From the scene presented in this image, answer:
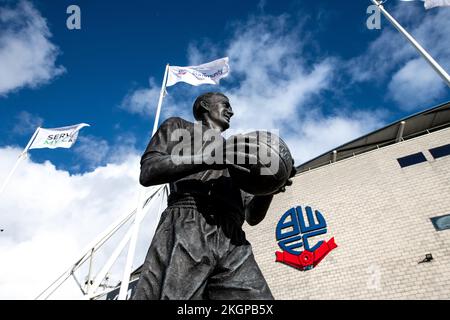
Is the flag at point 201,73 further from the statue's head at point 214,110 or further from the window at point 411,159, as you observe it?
the window at point 411,159

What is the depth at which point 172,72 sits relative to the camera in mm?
11750

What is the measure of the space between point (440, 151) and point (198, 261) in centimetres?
1510

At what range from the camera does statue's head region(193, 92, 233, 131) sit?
94.4 inches

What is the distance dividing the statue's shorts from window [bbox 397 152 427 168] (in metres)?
14.2

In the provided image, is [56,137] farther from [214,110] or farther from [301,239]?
[214,110]

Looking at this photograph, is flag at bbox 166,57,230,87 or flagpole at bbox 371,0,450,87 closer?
flagpole at bbox 371,0,450,87

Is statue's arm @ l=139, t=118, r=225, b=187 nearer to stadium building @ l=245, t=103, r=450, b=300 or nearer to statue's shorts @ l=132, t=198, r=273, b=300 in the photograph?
statue's shorts @ l=132, t=198, r=273, b=300

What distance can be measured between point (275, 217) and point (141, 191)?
8189 mm

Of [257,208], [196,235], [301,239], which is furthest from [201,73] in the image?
[196,235]

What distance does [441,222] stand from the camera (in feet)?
36.3

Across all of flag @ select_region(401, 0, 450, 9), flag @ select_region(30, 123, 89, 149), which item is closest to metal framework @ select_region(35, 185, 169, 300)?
flag @ select_region(30, 123, 89, 149)

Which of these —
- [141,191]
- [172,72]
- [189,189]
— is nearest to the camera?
[189,189]

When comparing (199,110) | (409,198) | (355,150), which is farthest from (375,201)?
(199,110)
